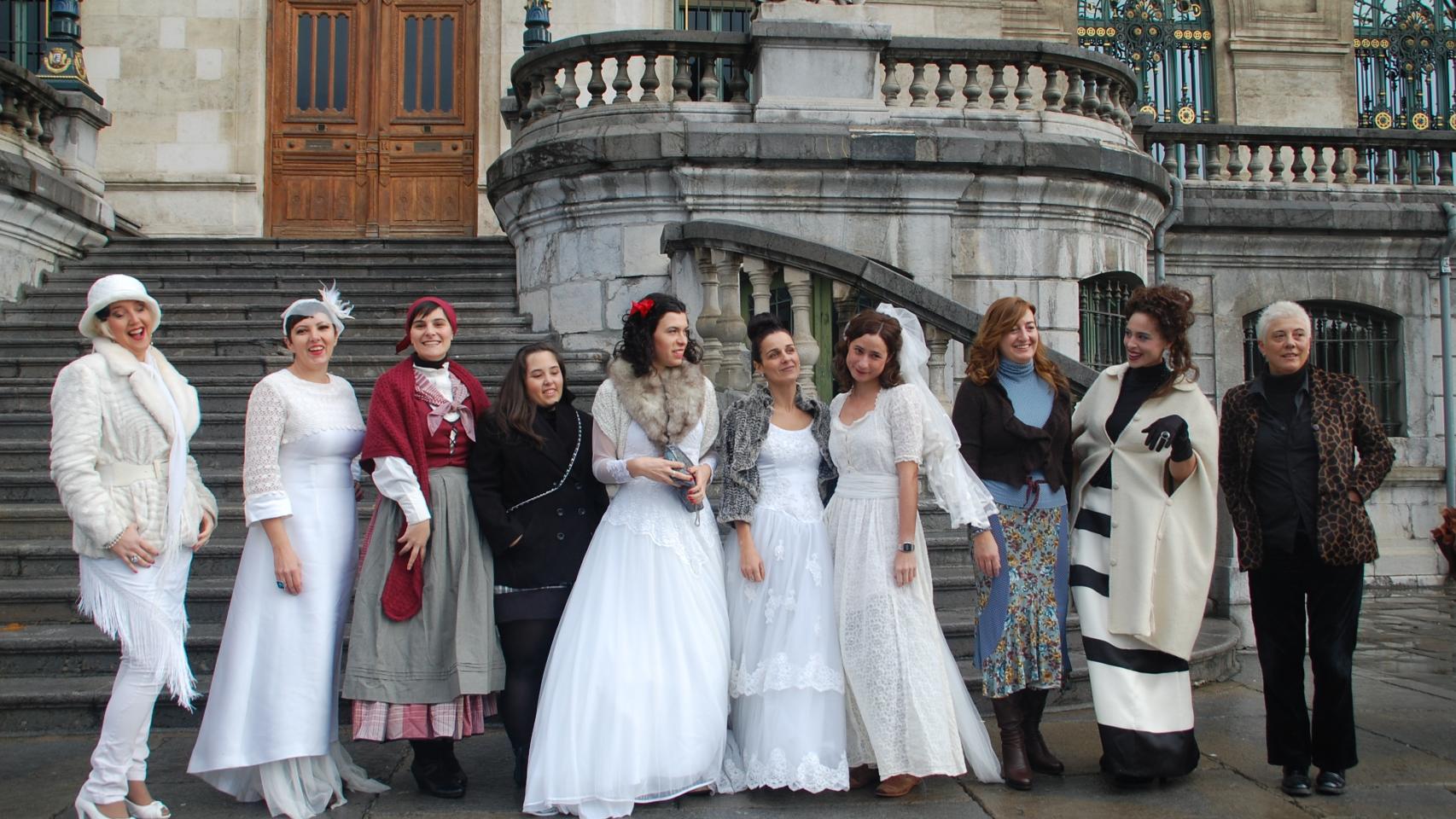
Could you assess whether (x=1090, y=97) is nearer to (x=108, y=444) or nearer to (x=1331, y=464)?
(x=1331, y=464)

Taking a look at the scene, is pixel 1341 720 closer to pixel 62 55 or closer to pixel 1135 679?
pixel 1135 679

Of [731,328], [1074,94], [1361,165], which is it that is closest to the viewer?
[731,328]

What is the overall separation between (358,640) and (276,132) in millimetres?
11123

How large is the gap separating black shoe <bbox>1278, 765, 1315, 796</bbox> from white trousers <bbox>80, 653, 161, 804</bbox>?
391 centimetres

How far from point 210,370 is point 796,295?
4.24 m

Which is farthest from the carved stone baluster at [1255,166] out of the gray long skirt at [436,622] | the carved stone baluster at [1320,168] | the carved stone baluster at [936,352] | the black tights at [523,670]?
the gray long skirt at [436,622]

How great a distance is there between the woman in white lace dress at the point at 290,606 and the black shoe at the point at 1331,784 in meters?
3.34

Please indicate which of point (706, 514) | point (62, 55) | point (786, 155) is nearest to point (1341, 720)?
point (706, 514)

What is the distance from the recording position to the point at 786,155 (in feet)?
29.8

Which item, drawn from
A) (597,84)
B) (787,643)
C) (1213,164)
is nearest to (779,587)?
(787,643)

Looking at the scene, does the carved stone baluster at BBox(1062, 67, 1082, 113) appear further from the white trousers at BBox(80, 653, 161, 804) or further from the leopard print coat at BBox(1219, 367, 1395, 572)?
the white trousers at BBox(80, 653, 161, 804)

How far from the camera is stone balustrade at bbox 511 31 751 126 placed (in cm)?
939

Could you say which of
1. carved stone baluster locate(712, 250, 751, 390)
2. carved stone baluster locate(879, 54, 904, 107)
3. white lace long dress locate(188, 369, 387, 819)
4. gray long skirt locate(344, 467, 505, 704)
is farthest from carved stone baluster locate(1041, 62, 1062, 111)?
white lace long dress locate(188, 369, 387, 819)

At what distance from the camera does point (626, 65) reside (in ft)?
31.8
